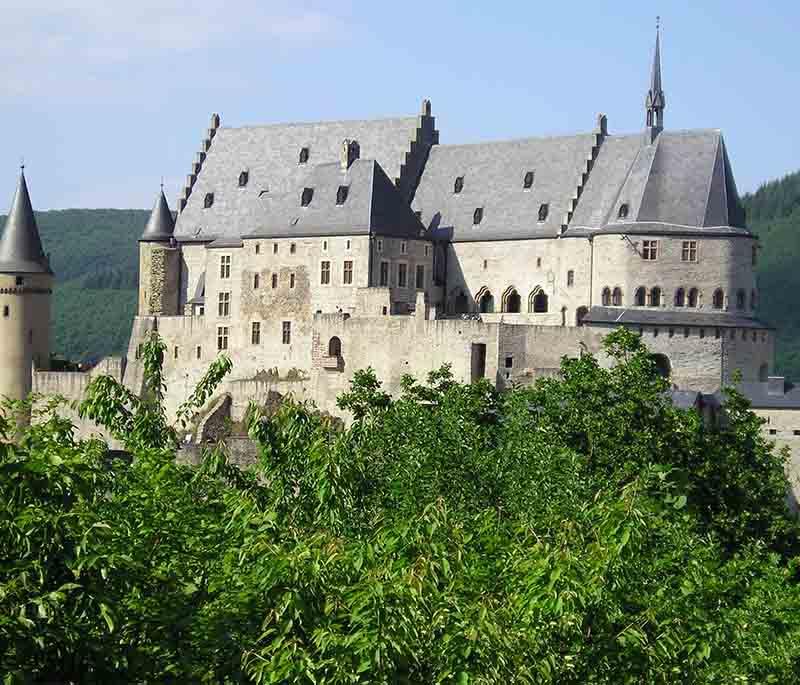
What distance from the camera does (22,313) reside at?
84812 mm

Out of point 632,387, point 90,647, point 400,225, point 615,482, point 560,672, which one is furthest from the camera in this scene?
point 400,225

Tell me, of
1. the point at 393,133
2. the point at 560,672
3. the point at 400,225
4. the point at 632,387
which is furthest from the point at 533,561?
the point at 393,133

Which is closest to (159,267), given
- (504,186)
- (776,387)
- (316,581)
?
(504,186)

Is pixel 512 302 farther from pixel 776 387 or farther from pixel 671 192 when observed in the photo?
pixel 776 387

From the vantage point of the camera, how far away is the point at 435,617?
22781 mm

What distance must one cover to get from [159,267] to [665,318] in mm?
25545

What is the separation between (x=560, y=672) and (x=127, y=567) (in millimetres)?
5489

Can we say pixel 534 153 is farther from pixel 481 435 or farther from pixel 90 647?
pixel 90 647

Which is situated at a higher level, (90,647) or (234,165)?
(234,165)

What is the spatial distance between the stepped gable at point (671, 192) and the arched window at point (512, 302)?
364 cm

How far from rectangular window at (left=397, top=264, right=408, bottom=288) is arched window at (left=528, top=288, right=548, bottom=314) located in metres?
5.03

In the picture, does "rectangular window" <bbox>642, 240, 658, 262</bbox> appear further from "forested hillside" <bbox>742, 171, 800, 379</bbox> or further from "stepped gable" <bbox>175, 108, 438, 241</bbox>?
"forested hillside" <bbox>742, 171, 800, 379</bbox>

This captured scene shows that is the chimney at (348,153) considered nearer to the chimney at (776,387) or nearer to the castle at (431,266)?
the castle at (431,266)

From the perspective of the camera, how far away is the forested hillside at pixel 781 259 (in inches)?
5610
